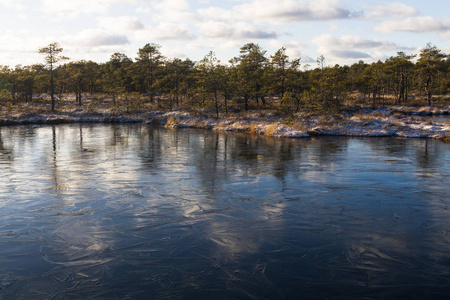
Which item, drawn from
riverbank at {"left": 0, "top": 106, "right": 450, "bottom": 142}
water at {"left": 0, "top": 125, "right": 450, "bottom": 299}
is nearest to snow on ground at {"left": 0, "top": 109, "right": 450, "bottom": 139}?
riverbank at {"left": 0, "top": 106, "right": 450, "bottom": 142}

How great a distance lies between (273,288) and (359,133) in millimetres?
30408

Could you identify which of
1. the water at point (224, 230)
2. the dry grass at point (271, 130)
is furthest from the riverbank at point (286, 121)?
the water at point (224, 230)

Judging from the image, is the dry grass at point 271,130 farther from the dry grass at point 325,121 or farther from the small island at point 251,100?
the dry grass at point 325,121

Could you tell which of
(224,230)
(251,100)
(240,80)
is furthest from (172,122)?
(224,230)

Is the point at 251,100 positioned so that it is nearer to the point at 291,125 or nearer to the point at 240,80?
the point at 240,80

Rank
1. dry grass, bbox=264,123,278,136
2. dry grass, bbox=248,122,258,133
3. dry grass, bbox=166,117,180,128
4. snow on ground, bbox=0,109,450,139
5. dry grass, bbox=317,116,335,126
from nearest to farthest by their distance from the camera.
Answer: snow on ground, bbox=0,109,450,139, dry grass, bbox=264,123,278,136, dry grass, bbox=317,116,335,126, dry grass, bbox=248,122,258,133, dry grass, bbox=166,117,180,128

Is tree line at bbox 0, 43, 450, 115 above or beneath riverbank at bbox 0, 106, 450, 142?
above

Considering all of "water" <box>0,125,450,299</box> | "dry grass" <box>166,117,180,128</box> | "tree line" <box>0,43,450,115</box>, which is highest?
"tree line" <box>0,43,450,115</box>

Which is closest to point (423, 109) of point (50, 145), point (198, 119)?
point (198, 119)

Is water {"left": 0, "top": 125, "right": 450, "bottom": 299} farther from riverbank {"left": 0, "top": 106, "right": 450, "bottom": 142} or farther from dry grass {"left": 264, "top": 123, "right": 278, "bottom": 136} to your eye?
dry grass {"left": 264, "top": 123, "right": 278, "bottom": 136}

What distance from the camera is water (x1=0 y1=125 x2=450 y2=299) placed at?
23.0 feet

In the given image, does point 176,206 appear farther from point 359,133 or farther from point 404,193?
point 359,133

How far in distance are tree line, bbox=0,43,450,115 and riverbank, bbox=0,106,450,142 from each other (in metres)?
3.34

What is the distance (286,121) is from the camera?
38438 millimetres
